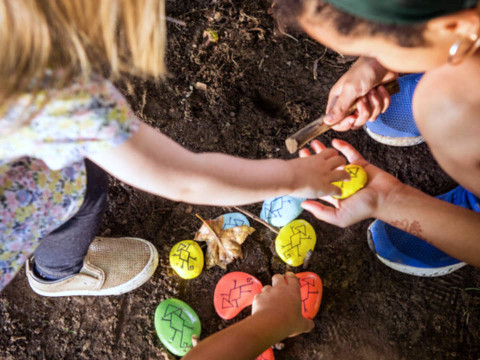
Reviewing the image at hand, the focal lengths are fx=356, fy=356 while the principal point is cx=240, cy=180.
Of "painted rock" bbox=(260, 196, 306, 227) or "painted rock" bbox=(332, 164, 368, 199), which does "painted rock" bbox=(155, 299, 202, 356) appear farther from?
"painted rock" bbox=(332, 164, 368, 199)

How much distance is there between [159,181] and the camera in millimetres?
781

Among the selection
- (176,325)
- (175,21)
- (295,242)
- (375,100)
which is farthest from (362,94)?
(176,325)

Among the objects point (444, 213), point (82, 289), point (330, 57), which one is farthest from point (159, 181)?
point (330, 57)

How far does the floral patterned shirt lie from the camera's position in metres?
0.63

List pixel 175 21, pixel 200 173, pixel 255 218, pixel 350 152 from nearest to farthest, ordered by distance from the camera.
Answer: pixel 200 173
pixel 350 152
pixel 255 218
pixel 175 21

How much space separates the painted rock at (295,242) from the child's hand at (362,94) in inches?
16.2

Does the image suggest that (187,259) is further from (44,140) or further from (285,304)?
(44,140)

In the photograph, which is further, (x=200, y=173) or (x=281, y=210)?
(x=281, y=210)

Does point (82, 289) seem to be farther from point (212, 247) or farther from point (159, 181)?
point (159, 181)

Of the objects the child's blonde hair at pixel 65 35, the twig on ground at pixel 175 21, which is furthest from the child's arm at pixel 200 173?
the twig on ground at pixel 175 21

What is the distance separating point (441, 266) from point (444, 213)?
12.2 inches

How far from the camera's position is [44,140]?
2.18 ft

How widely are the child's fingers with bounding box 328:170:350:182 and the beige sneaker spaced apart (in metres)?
0.74

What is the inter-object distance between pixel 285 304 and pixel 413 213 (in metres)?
0.51
